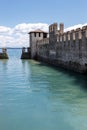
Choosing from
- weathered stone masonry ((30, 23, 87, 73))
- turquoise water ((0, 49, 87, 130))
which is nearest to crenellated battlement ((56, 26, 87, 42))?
weathered stone masonry ((30, 23, 87, 73))

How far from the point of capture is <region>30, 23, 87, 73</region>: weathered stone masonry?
1670cm

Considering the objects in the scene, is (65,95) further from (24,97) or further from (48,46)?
(48,46)

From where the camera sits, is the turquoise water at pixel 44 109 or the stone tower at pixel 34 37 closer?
the turquoise water at pixel 44 109

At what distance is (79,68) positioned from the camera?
→ 17.5 m

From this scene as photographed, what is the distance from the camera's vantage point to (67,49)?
20641 millimetres

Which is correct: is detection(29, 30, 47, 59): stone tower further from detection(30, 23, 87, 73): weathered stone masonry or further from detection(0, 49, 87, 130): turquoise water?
detection(0, 49, 87, 130): turquoise water

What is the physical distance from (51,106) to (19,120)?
173cm

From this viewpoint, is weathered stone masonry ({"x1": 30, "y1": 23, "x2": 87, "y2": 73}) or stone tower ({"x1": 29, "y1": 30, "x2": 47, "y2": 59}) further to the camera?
stone tower ({"x1": 29, "y1": 30, "x2": 47, "y2": 59})

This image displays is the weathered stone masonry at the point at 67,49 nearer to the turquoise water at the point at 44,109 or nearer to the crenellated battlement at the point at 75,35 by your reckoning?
the crenellated battlement at the point at 75,35

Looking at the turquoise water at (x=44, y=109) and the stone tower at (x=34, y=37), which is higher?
the stone tower at (x=34, y=37)

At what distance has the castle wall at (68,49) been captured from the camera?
16.7 m

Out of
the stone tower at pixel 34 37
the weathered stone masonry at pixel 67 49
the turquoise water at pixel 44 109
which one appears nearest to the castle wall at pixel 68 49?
the weathered stone masonry at pixel 67 49

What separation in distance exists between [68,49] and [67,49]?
0.35m

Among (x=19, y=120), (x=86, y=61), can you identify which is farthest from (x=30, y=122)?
(x=86, y=61)
